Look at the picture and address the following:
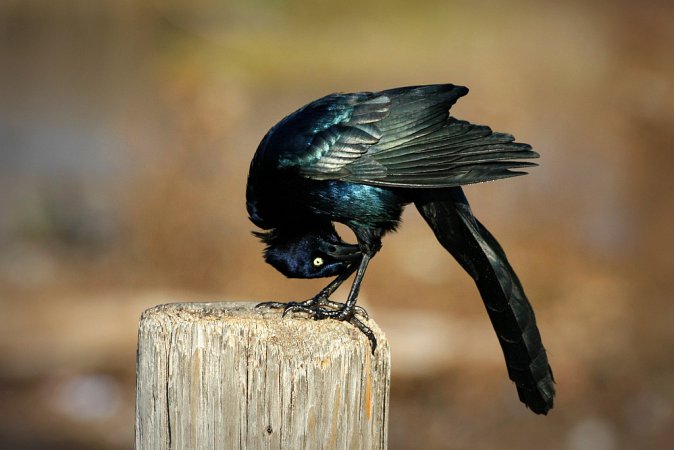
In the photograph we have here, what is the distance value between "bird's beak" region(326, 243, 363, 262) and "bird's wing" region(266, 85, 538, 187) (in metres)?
0.33

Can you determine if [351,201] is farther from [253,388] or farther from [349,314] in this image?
[253,388]

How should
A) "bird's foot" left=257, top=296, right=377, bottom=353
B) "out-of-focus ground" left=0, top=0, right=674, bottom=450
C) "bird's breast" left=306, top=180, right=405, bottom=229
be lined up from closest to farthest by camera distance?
1. "bird's foot" left=257, top=296, right=377, bottom=353
2. "bird's breast" left=306, top=180, right=405, bottom=229
3. "out-of-focus ground" left=0, top=0, right=674, bottom=450

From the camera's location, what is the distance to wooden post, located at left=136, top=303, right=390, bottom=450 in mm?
3438

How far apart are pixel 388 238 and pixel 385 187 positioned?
237 inches

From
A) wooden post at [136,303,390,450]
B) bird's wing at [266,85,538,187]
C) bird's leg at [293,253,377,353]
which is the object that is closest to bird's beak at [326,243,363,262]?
bird's leg at [293,253,377,353]

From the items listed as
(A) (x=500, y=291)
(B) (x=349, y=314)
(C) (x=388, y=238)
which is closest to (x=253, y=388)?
(B) (x=349, y=314)

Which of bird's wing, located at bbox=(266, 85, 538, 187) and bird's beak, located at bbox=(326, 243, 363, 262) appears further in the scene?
bird's beak, located at bbox=(326, 243, 363, 262)

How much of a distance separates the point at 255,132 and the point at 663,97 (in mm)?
4723

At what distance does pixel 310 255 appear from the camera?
4.86 m

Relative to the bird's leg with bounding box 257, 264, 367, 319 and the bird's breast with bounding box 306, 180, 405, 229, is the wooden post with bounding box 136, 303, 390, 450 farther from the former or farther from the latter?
the bird's breast with bounding box 306, 180, 405, 229

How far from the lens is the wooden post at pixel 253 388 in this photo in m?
3.44

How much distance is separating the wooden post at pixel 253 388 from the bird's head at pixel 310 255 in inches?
48.4

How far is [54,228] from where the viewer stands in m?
11.6

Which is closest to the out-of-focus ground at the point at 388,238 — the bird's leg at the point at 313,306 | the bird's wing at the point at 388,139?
the bird's leg at the point at 313,306
